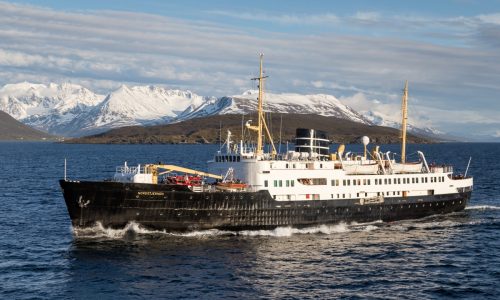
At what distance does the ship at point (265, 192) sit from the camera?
47.1 meters

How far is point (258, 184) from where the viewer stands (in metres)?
51.2

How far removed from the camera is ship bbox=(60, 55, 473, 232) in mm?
47125

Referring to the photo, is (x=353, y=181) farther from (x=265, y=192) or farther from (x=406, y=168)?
(x=406, y=168)

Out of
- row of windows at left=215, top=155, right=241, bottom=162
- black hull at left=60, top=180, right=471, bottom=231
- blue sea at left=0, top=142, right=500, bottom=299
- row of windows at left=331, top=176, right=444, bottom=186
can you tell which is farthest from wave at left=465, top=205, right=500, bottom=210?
row of windows at left=215, top=155, right=241, bottom=162

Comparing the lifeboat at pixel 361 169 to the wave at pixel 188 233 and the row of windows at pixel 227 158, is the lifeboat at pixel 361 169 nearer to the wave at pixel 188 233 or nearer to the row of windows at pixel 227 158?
the wave at pixel 188 233

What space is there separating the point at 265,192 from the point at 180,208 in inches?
299

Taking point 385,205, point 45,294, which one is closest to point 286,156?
point 385,205

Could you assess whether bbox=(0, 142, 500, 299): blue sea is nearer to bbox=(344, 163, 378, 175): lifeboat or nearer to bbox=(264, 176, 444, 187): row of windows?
bbox=(264, 176, 444, 187): row of windows

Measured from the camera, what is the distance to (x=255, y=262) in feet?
138

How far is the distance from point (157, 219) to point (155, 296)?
1400 cm

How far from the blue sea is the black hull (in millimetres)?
784

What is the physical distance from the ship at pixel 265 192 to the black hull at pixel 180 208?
8 centimetres

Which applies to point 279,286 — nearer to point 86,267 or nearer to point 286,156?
point 86,267

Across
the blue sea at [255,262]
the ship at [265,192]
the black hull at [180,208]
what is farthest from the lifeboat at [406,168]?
the black hull at [180,208]
